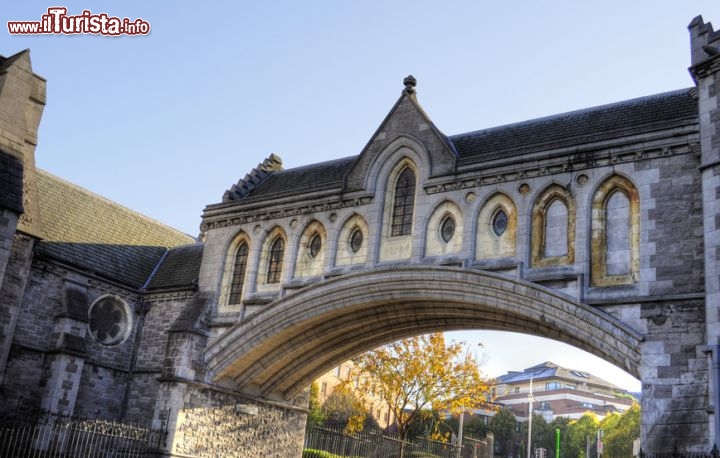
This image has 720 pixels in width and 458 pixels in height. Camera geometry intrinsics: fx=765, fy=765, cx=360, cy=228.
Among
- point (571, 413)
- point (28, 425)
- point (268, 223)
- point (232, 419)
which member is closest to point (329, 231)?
point (268, 223)

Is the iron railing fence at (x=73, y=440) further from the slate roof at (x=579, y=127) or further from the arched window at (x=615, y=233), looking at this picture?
the arched window at (x=615, y=233)

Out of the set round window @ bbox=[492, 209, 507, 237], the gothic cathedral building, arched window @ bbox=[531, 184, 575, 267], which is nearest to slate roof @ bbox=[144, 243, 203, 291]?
the gothic cathedral building

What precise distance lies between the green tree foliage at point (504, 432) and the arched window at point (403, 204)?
54.9m

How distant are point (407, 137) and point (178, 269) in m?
9.43

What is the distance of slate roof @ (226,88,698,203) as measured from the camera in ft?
52.3

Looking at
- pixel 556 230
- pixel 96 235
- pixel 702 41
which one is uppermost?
pixel 702 41

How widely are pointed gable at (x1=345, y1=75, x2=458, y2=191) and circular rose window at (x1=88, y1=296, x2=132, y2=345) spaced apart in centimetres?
870

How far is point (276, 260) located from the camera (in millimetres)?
20547

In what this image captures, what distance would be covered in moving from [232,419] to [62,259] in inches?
262

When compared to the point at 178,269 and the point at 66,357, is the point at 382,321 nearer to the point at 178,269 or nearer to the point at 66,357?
the point at 178,269

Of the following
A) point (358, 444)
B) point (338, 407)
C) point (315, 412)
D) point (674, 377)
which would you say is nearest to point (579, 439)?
point (338, 407)

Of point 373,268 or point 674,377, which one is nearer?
point 674,377

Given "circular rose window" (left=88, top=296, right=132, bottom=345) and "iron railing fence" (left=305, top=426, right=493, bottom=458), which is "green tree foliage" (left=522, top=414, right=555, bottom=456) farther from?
"circular rose window" (left=88, top=296, right=132, bottom=345)

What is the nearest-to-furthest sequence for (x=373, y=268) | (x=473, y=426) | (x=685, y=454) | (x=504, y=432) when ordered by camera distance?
(x=685, y=454) < (x=373, y=268) < (x=473, y=426) < (x=504, y=432)
